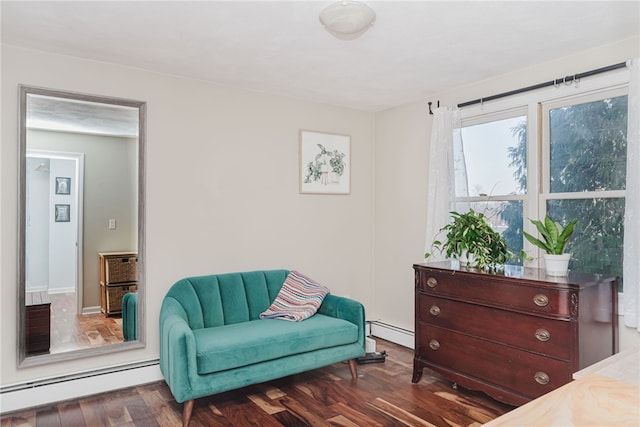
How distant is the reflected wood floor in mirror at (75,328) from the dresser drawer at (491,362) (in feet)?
7.73

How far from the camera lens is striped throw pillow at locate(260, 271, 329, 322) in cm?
338

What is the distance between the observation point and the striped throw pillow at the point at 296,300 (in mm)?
3377

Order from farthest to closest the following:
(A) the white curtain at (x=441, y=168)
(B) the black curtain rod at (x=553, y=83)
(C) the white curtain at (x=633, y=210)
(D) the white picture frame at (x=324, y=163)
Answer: (D) the white picture frame at (x=324, y=163)
(A) the white curtain at (x=441, y=168)
(B) the black curtain rod at (x=553, y=83)
(C) the white curtain at (x=633, y=210)

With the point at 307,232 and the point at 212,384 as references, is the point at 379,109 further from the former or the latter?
the point at 212,384

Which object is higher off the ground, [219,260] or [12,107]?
[12,107]

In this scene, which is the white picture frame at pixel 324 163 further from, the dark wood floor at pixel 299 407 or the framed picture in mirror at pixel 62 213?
the framed picture in mirror at pixel 62 213

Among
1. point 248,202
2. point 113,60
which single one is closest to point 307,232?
point 248,202

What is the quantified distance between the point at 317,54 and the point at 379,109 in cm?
166

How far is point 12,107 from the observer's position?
2795 mm

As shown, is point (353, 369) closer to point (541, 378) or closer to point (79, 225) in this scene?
point (541, 378)

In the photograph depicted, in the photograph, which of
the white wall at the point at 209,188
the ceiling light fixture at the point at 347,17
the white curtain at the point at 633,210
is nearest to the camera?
the ceiling light fixture at the point at 347,17

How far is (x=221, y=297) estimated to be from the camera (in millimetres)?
3354

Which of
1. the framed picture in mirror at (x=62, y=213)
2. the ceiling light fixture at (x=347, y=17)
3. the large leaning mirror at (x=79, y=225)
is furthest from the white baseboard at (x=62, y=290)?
the ceiling light fixture at (x=347, y=17)

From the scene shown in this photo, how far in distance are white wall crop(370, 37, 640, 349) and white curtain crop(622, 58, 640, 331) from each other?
1.09m
